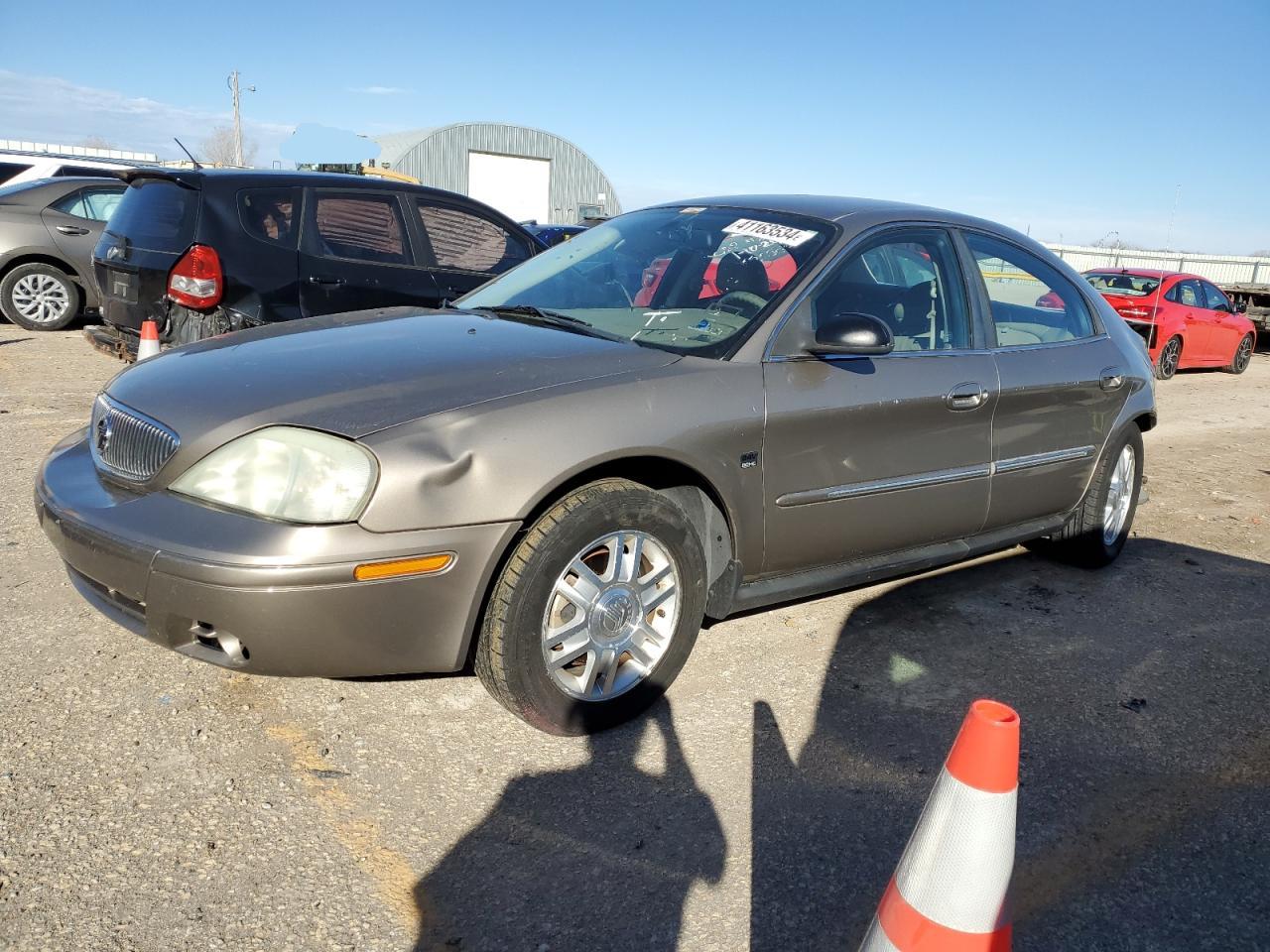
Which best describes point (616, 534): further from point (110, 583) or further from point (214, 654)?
point (110, 583)

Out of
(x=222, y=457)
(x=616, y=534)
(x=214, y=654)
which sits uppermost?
(x=222, y=457)

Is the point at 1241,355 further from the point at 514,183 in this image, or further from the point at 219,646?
the point at 514,183

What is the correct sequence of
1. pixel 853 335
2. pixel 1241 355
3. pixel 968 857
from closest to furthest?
pixel 968 857, pixel 853 335, pixel 1241 355

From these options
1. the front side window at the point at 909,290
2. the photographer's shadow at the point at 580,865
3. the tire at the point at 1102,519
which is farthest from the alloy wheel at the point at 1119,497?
the photographer's shadow at the point at 580,865

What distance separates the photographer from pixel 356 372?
291 centimetres

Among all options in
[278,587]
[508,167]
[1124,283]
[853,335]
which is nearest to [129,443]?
[278,587]

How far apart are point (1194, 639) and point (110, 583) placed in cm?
Answer: 385

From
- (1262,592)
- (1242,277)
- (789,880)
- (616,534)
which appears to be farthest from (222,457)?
(1242,277)

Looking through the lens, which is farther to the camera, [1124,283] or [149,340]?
[1124,283]

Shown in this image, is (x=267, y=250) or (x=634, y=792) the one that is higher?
(x=267, y=250)

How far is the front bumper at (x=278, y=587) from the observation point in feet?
8.13

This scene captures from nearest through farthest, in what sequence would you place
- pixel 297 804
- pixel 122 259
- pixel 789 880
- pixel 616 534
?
pixel 789 880 < pixel 297 804 < pixel 616 534 < pixel 122 259

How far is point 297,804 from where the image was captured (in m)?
2.60

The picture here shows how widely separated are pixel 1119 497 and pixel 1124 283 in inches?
423
